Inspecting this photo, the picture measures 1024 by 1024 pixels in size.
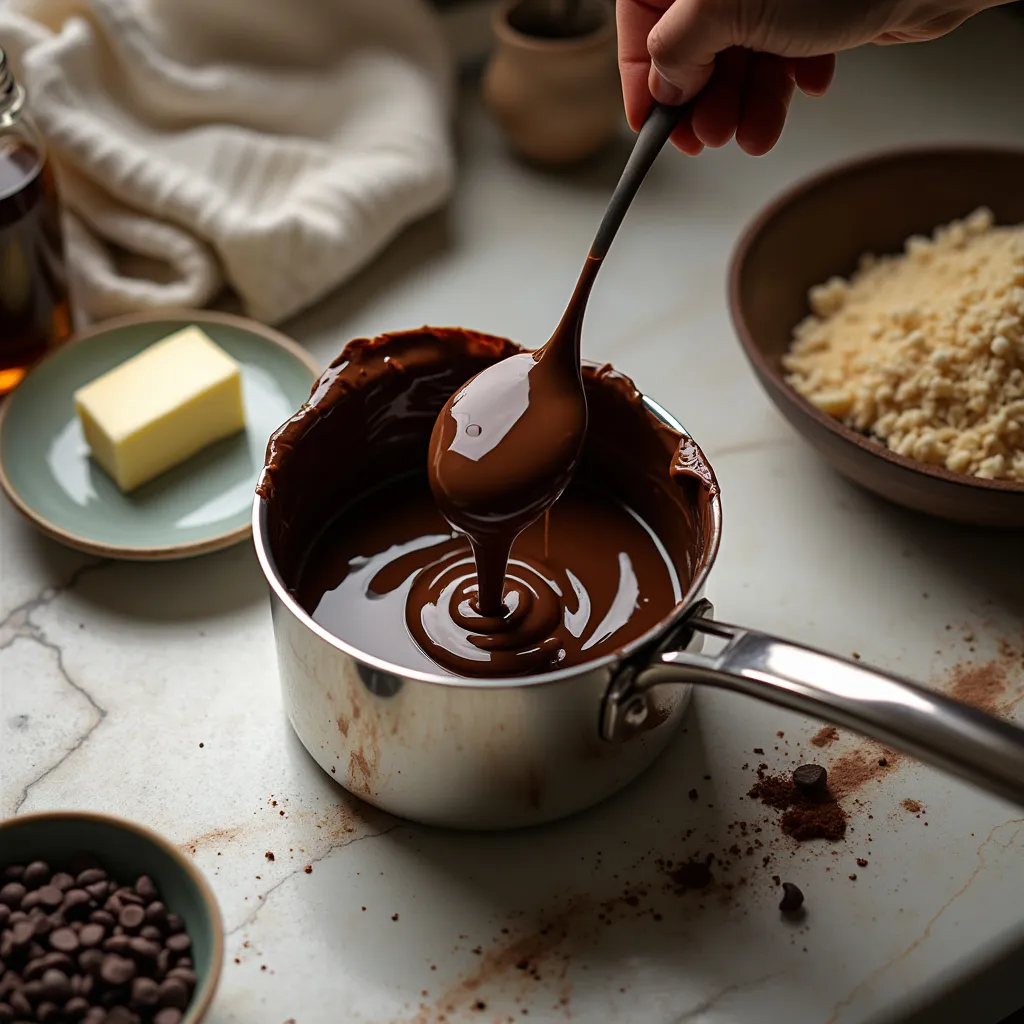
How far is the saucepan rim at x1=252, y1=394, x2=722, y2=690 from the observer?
94cm

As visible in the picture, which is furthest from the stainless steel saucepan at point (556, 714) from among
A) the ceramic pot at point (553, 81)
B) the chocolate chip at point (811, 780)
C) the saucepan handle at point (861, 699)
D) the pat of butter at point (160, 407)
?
the ceramic pot at point (553, 81)

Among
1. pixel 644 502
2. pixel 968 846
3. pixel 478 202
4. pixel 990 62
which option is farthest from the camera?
pixel 990 62

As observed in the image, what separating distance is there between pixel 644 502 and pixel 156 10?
94 centimetres

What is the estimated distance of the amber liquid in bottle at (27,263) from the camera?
54.1 inches

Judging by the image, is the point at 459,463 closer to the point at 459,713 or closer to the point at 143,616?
the point at 459,713

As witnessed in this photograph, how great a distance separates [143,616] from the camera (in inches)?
50.3

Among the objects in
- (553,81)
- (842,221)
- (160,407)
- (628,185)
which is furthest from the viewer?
(553,81)

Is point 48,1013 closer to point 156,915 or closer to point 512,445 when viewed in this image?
point 156,915

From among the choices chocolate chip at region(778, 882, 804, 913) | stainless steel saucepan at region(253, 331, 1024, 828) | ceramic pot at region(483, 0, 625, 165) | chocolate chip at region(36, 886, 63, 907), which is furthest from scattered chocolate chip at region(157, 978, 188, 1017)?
ceramic pot at region(483, 0, 625, 165)

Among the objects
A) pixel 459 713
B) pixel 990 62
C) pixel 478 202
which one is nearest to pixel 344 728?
pixel 459 713

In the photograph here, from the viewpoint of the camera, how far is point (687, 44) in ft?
3.63

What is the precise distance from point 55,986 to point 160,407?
2.08ft

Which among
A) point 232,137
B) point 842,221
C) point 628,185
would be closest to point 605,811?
point 628,185

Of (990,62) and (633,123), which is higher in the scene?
(633,123)
